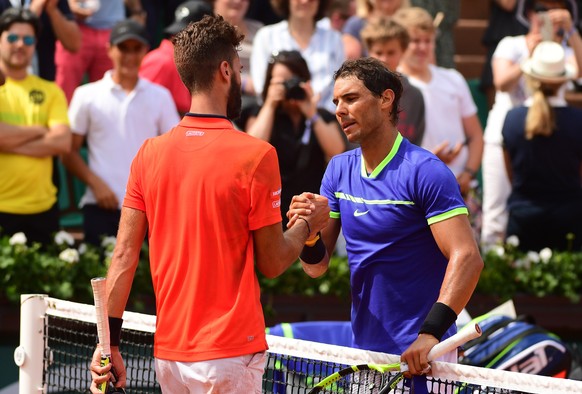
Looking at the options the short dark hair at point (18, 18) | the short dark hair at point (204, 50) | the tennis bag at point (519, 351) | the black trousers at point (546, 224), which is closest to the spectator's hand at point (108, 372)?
the short dark hair at point (204, 50)

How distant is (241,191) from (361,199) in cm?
87

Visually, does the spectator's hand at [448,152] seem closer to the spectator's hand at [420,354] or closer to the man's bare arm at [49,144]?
the man's bare arm at [49,144]

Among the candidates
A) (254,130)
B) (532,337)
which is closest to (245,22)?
(254,130)

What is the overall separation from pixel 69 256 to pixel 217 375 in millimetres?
4283

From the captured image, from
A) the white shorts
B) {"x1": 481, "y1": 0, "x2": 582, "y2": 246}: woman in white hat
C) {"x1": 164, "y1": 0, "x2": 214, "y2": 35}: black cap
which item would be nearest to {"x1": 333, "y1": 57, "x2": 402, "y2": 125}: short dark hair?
the white shorts

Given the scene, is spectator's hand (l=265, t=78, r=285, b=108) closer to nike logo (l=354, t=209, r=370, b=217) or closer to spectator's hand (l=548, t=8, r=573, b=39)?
spectator's hand (l=548, t=8, r=573, b=39)

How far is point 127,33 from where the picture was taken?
887cm

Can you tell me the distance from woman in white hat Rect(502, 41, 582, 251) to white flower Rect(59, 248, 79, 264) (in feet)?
11.6

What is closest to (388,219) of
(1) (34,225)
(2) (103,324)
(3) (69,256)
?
(2) (103,324)

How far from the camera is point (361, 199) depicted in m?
4.79

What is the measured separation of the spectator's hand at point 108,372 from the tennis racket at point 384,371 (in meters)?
0.76

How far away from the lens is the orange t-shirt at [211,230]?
13.3 feet

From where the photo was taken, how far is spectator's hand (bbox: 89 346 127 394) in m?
4.24

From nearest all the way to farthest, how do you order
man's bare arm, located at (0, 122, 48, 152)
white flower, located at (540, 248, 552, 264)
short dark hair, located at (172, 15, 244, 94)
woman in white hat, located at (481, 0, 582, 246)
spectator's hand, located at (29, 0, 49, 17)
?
short dark hair, located at (172, 15, 244, 94)
man's bare arm, located at (0, 122, 48, 152)
white flower, located at (540, 248, 552, 264)
spectator's hand, located at (29, 0, 49, 17)
woman in white hat, located at (481, 0, 582, 246)
